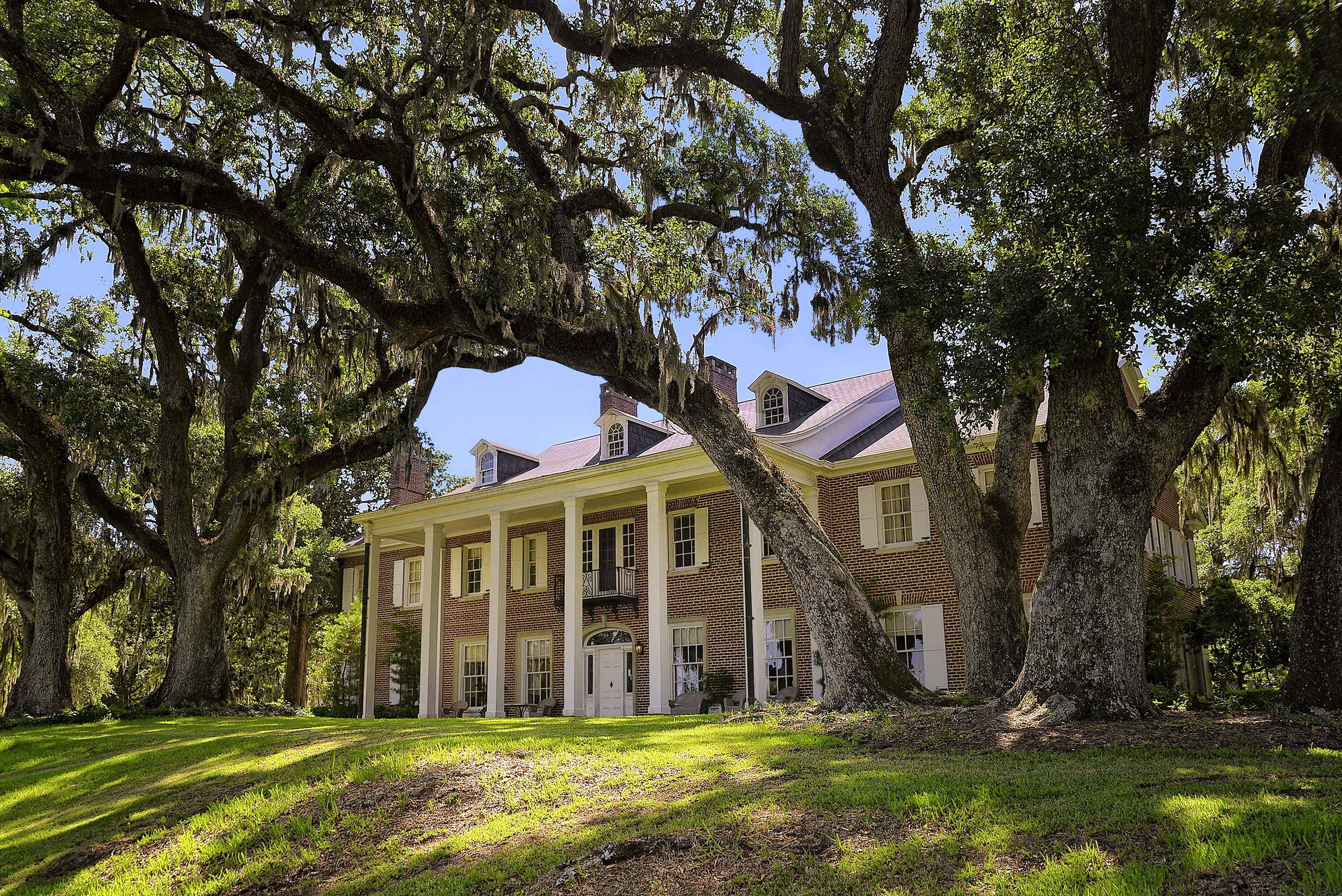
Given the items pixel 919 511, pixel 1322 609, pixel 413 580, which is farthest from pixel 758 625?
pixel 413 580

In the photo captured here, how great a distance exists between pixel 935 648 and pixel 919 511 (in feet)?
8.80

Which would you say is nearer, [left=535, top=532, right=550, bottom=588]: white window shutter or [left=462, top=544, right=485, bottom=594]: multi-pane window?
[left=535, top=532, right=550, bottom=588]: white window shutter

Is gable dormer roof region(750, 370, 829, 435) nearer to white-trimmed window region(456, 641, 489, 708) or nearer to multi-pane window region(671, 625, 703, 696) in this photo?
multi-pane window region(671, 625, 703, 696)

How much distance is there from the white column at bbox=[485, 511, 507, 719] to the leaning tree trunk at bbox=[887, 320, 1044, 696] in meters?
12.5

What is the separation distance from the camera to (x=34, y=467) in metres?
18.9

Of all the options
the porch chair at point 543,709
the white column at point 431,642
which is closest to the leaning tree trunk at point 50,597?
the white column at point 431,642

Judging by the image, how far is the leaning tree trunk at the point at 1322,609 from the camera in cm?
935

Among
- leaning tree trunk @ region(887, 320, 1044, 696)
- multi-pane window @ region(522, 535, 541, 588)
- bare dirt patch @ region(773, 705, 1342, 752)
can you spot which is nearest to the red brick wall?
leaning tree trunk @ region(887, 320, 1044, 696)

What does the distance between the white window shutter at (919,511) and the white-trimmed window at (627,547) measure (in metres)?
6.88

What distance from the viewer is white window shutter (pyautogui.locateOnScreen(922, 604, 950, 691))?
1908cm

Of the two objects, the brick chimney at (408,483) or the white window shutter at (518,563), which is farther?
the brick chimney at (408,483)

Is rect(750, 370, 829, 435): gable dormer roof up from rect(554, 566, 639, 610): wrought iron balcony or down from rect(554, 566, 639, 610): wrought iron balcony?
up

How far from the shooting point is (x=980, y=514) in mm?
11234

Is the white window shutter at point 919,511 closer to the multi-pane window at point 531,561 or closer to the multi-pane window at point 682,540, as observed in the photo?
the multi-pane window at point 682,540
